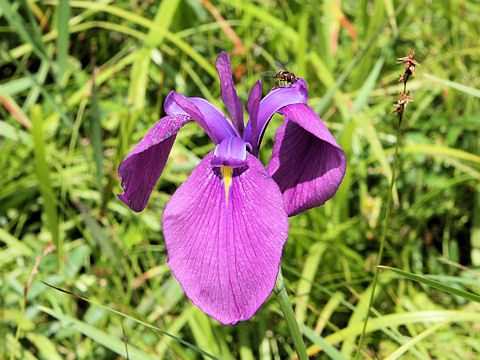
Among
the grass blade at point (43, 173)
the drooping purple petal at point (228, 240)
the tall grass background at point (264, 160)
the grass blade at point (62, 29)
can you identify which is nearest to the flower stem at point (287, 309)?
the drooping purple petal at point (228, 240)

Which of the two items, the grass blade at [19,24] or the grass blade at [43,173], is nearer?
the grass blade at [43,173]

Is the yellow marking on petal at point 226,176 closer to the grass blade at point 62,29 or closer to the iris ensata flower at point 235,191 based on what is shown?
the iris ensata flower at point 235,191

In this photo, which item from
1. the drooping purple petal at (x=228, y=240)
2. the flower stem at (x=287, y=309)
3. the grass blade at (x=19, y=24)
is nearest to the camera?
the drooping purple petal at (x=228, y=240)

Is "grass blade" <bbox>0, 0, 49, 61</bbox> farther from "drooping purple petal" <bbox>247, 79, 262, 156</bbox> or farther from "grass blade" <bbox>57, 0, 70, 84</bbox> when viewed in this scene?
"drooping purple petal" <bbox>247, 79, 262, 156</bbox>

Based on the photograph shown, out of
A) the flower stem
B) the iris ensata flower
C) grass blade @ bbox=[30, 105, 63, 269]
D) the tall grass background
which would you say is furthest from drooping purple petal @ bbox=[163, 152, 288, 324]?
grass blade @ bbox=[30, 105, 63, 269]

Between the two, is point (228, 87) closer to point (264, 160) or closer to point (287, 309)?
point (287, 309)

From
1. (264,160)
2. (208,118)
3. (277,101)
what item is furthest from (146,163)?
(264,160)
